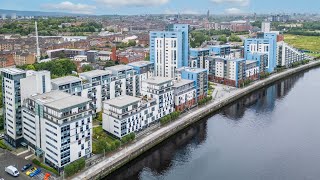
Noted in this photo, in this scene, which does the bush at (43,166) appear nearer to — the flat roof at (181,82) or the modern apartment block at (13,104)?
the modern apartment block at (13,104)

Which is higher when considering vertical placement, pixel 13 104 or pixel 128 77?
pixel 128 77

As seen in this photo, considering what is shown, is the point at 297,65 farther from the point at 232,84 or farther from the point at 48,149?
the point at 48,149

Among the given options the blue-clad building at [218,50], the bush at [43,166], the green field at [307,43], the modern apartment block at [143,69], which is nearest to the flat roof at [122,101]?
the bush at [43,166]

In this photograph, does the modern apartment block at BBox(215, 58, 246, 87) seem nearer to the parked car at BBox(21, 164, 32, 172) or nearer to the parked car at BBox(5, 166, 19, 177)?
the parked car at BBox(21, 164, 32, 172)

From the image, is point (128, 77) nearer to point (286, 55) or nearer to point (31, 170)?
point (31, 170)

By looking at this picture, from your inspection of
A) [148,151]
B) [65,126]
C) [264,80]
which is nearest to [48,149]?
[65,126]

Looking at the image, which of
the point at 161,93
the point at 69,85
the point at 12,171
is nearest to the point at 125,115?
the point at 161,93

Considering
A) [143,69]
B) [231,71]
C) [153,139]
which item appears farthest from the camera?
[231,71]
